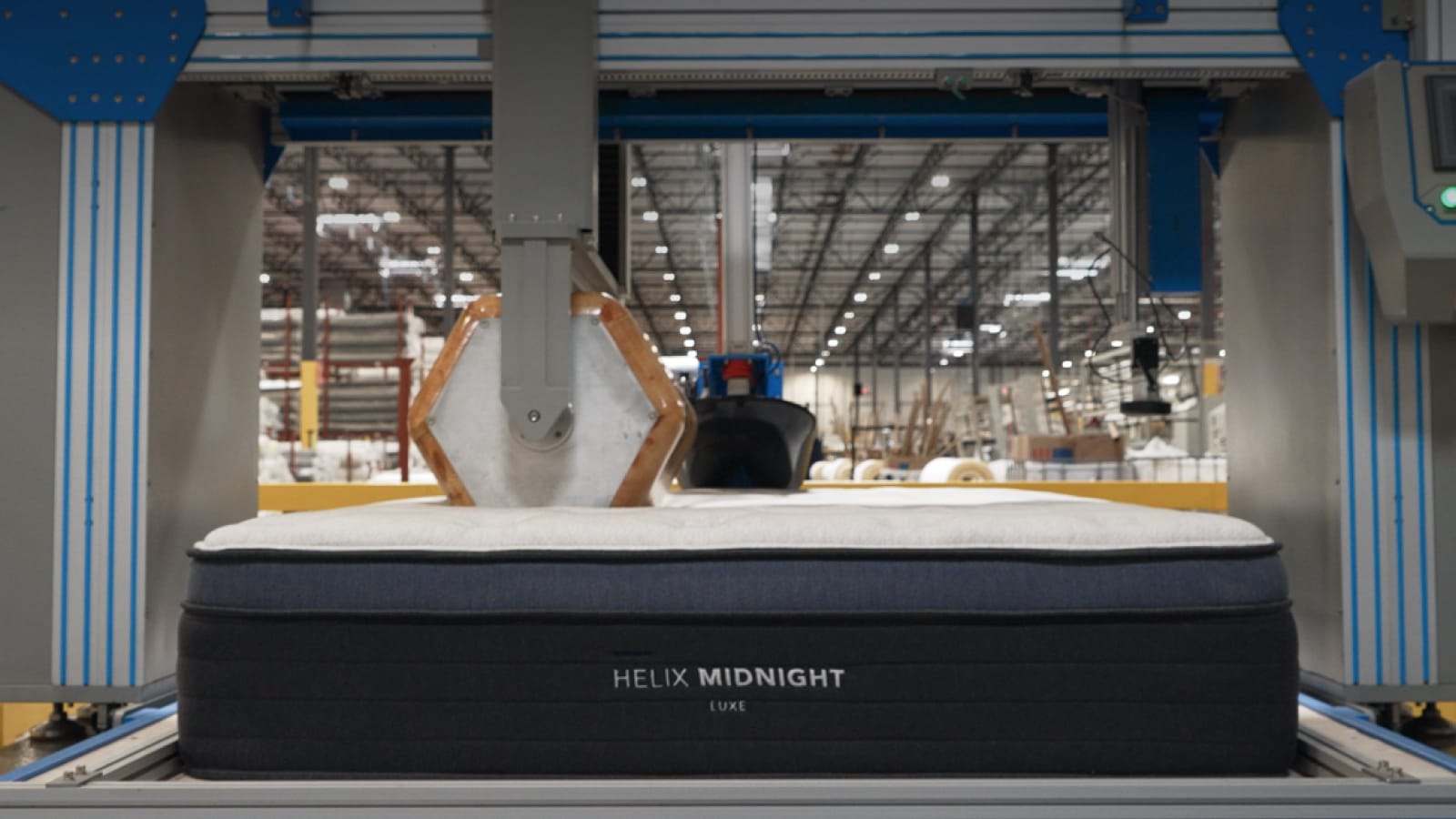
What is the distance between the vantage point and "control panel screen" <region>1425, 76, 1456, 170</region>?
5.73ft

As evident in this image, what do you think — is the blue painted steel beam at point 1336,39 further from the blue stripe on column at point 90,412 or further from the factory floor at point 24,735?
the blue stripe on column at point 90,412

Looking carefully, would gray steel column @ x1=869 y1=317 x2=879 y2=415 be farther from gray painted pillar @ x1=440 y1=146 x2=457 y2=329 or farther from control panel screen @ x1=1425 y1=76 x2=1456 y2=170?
control panel screen @ x1=1425 y1=76 x2=1456 y2=170

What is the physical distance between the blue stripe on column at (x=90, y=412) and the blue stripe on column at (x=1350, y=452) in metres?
2.16

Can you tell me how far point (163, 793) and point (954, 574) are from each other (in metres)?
0.98

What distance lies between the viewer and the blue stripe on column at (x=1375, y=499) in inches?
73.5

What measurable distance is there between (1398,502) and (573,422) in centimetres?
142

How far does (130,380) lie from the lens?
1908 millimetres

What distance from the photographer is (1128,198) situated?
248 cm

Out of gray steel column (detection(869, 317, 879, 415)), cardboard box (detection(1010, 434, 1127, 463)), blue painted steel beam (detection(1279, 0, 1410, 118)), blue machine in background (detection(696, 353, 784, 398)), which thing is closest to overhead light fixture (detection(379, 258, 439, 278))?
gray steel column (detection(869, 317, 879, 415))

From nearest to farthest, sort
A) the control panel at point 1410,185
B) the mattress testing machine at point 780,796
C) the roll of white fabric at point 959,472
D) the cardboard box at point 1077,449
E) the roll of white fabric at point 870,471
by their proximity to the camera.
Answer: the mattress testing machine at point 780,796 < the control panel at point 1410,185 < the roll of white fabric at point 959,472 < the cardboard box at point 1077,449 < the roll of white fabric at point 870,471

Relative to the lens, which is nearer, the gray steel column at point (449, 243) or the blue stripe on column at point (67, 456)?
the blue stripe on column at point (67, 456)

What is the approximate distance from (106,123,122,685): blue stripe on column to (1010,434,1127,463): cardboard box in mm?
5252

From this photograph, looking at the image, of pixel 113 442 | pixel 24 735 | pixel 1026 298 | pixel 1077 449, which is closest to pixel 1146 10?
pixel 113 442

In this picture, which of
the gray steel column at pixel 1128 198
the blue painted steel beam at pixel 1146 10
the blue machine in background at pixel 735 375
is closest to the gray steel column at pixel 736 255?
the blue machine in background at pixel 735 375
